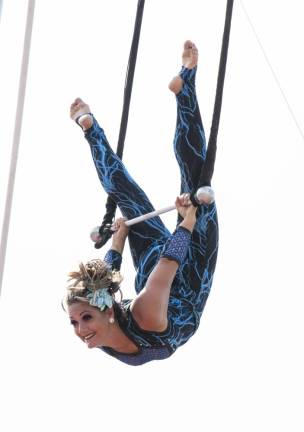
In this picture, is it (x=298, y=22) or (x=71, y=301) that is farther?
(x=298, y=22)

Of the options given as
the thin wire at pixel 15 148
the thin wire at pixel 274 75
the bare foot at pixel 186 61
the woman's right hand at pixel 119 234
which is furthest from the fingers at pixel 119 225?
the thin wire at pixel 274 75

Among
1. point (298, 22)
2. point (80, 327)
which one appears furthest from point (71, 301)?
point (298, 22)

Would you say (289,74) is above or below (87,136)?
above

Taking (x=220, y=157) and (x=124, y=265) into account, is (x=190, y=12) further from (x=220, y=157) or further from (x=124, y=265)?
(x=124, y=265)

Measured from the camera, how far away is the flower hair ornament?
127 inches

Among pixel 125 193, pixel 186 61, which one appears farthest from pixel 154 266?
pixel 186 61

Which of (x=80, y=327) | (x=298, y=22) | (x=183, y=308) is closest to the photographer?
(x=80, y=327)

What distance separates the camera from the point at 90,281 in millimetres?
3268

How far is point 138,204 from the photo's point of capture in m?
3.63

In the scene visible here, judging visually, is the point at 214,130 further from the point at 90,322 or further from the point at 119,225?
the point at 90,322

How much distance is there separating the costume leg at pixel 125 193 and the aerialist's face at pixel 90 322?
1.39 ft

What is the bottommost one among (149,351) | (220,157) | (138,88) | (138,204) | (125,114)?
(149,351)

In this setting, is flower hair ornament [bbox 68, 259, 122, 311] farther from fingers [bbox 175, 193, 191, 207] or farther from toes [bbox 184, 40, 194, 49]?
toes [bbox 184, 40, 194, 49]

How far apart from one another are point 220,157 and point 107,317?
2854mm
